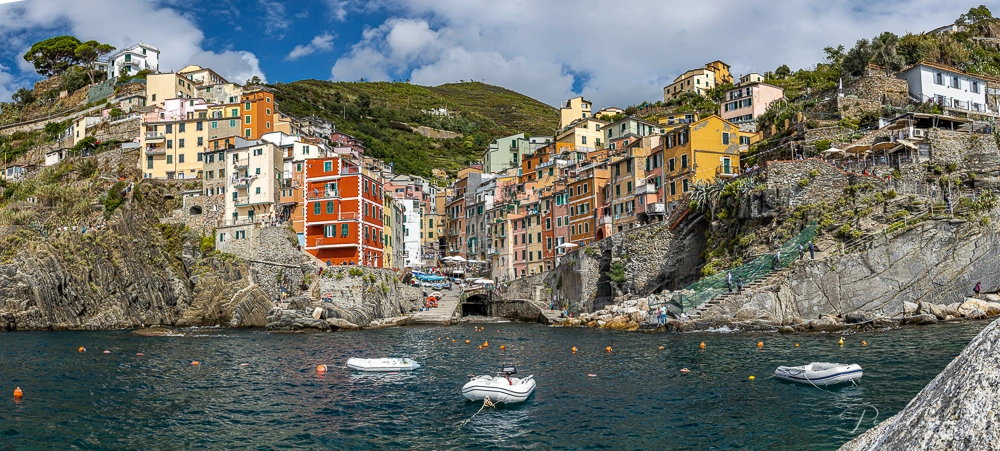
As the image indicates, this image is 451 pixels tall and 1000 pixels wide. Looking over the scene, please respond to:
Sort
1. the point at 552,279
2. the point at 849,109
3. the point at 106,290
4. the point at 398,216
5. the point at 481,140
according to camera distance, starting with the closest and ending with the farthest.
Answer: the point at 106,290 < the point at 849,109 < the point at 552,279 < the point at 398,216 < the point at 481,140

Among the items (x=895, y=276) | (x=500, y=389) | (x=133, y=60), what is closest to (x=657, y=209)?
(x=895, y=276)

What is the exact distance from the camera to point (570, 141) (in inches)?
4237

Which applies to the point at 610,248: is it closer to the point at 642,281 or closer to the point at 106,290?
the point at 642,281

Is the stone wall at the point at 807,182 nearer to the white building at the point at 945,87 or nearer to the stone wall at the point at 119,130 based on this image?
the white building at the point at 945,87

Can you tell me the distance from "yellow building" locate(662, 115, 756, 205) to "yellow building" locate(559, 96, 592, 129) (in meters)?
54.4

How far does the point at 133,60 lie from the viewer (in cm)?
12394

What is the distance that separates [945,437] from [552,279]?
7398 cm

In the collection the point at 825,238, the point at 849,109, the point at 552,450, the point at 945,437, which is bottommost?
the point at 552,450

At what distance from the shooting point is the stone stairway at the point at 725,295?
49031 millimetres

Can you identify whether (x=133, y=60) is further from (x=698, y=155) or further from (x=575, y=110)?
(x=698, y=155)

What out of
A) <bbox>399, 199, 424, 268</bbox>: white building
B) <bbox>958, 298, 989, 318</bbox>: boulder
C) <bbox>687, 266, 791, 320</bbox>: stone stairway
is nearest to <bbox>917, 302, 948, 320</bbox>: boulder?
<bbox>958, 298, 989, 318</bbox>: boulder

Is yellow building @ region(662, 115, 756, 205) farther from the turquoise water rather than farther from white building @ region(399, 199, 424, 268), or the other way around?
white building @ region(399, 199, 424, 268)

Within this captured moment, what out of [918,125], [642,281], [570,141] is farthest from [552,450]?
[570,141]

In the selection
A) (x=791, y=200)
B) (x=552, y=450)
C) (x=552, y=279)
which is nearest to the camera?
(x=552, y=450)
